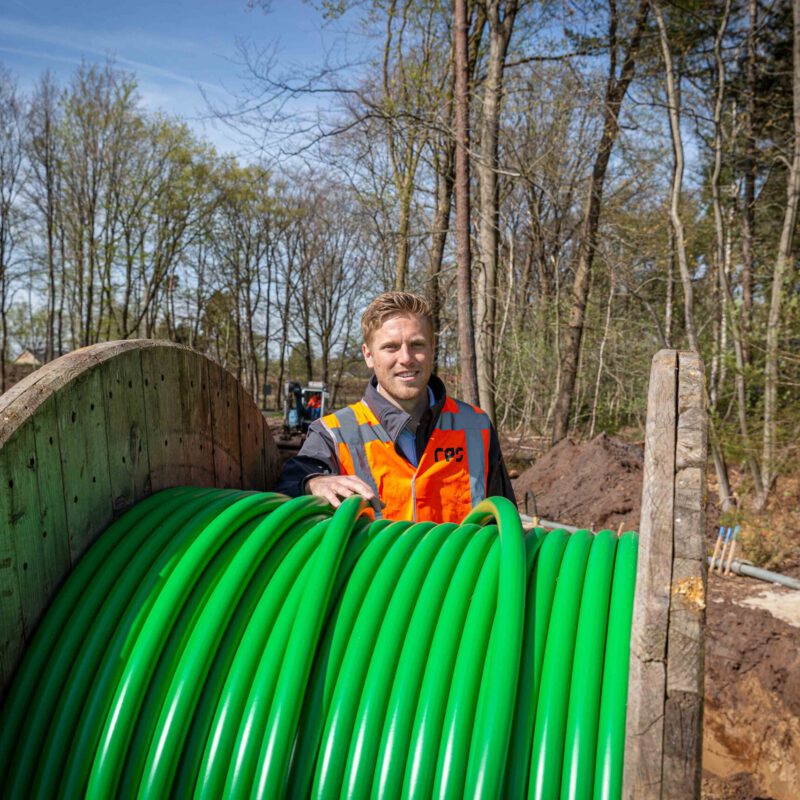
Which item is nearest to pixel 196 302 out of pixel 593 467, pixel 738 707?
pixel 593 467

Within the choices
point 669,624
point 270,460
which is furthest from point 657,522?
point 270,460

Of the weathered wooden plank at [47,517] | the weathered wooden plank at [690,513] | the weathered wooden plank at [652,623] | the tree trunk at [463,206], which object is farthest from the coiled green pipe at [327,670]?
the tree trunk at [463,206]

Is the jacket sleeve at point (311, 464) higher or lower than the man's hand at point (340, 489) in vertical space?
higher

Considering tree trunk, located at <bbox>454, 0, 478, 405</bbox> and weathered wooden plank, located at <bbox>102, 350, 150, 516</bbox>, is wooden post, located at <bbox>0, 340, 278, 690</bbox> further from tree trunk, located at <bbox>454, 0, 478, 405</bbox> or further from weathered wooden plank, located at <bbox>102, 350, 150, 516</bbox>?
tree trunk, located at <bbox>454, 0, 478, 405</bbox>

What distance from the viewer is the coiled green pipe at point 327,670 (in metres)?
1.62

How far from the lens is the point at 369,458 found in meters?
3.04

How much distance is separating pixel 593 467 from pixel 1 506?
9.09m

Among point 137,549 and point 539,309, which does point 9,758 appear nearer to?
point 137,549

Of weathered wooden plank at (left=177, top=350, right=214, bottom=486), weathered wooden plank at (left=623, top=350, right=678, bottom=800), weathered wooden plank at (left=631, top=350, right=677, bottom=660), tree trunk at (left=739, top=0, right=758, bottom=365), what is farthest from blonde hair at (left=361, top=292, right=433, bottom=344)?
tree trunk at (left=739, top=0, right=758, bottom=365)

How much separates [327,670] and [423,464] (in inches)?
54.0

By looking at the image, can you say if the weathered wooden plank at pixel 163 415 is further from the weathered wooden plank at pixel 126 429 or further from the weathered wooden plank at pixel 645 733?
the weathered wooden plank at pixel 645 733

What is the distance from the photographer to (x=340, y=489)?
8.42ft

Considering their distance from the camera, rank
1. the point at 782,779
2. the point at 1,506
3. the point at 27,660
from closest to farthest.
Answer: the point at 1,506 < the point at 27,660 < the point at 782,779

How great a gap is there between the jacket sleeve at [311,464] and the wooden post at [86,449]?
0.32 meters
